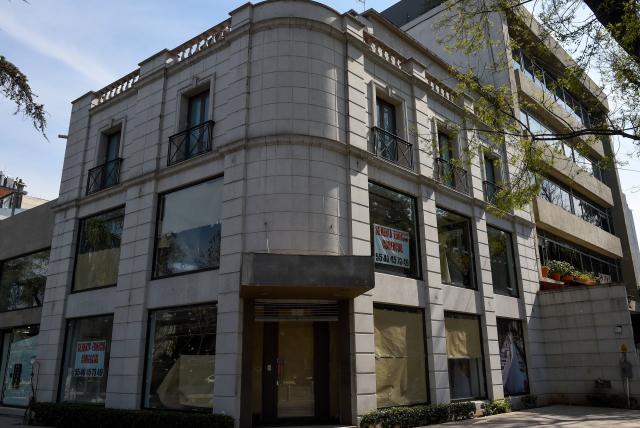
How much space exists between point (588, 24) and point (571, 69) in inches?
49.1

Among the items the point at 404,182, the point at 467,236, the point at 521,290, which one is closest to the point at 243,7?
the point at 404,182

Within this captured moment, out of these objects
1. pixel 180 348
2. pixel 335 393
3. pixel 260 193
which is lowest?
pixel 335 393

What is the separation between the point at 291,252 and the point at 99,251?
839 cm

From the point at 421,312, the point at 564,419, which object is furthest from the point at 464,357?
the point at 564,419

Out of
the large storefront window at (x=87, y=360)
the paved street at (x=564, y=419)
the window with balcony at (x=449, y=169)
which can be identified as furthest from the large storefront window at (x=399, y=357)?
the large storefront window at (x=87, y=360)

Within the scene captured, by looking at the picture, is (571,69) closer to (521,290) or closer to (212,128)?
(212,128)

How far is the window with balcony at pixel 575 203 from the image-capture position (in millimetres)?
25344

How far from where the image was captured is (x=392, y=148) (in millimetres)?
16391

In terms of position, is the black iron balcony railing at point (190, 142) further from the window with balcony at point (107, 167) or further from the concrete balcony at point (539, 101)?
the concrete balcony at point (539, 101)

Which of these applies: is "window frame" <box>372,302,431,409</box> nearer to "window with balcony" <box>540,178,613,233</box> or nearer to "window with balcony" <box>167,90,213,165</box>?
"window with balcony" <box>167,90,213,165</box>

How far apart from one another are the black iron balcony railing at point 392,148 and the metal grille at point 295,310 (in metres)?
5.01

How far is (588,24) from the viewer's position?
10.7m

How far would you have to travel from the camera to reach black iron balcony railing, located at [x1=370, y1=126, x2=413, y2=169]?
51.4 feet

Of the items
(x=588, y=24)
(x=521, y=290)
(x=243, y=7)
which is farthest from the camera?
(x=521, y=290)
